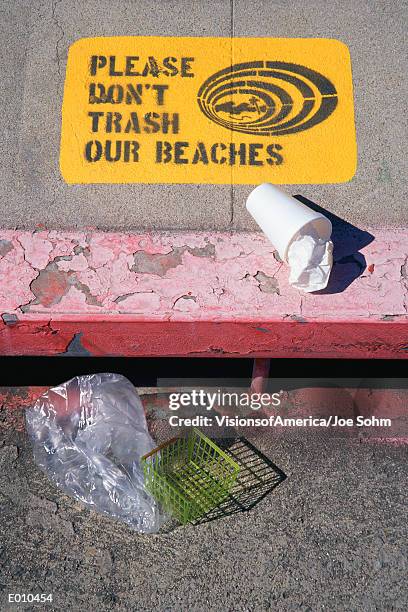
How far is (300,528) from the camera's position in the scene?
3.54 meters

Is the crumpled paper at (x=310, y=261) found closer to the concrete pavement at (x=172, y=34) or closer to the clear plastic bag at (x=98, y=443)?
the concrete pavement at (x=172, y=34)

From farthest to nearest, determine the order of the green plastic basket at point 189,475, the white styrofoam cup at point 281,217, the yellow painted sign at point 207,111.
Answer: the yellow painted sign at point 207,111, the green plastic basket at point 189,475, the white styrofoam cup at point 281,217

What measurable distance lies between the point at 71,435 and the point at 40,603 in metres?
0.89

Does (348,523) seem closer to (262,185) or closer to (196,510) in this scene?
(196,510)

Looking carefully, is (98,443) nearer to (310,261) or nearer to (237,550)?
(237,550)

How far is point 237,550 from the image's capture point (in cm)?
346

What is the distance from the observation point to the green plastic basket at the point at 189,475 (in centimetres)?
347

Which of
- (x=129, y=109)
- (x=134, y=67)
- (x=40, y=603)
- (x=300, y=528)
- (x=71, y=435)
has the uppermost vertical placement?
(x=134, y=67)

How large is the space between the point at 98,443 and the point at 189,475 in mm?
553

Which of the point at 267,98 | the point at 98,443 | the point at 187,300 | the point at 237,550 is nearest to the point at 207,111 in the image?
the point at 267,98

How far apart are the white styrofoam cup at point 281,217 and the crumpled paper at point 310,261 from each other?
4 centimetres

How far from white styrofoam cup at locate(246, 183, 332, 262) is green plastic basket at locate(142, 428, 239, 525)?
1183mm

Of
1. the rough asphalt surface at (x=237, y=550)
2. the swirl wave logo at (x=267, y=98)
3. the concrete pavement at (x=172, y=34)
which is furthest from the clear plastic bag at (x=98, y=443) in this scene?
the swirl wave logo at (x=267, y=98)

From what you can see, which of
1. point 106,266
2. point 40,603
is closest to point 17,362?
point 106,266
